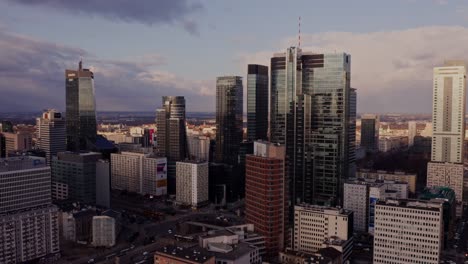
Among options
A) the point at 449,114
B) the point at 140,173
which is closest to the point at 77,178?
the point at 140,173

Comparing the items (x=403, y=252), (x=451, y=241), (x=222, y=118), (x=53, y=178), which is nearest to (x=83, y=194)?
(x=53, y=178)

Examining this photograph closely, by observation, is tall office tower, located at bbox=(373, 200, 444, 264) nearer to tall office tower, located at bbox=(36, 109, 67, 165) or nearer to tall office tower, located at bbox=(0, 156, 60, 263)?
tall office tower, located at bbox=(0, 156, 60, 263)

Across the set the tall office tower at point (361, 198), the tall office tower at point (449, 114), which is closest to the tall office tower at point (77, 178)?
the tall office tower at point (361, 198)

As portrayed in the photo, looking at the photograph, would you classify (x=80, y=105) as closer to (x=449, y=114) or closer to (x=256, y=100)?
(x=256, y=100)

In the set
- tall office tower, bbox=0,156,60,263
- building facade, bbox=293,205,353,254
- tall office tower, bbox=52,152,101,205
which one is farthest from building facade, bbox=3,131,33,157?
building facade, bbox=293,205,353,254

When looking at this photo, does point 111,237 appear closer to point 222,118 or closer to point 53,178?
point 53,178

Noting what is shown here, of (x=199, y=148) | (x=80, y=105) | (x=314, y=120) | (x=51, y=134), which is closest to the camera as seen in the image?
(x=314, y=120)
